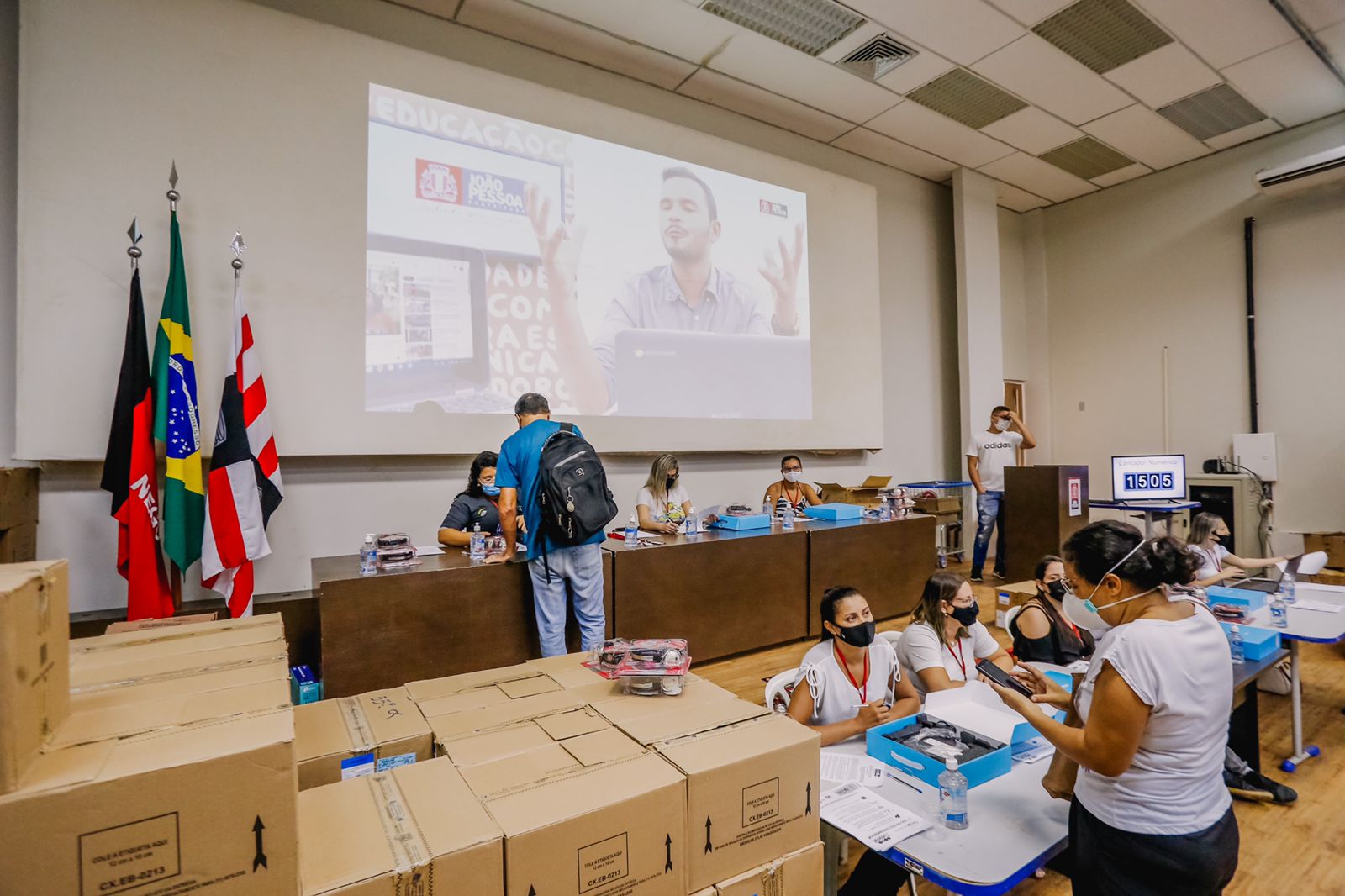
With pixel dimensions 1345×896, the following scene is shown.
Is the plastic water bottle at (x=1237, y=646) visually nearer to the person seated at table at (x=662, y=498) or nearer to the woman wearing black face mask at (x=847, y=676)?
the woman wearing black face mask at (x=847, y=676)

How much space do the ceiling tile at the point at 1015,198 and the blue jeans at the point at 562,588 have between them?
6.27m

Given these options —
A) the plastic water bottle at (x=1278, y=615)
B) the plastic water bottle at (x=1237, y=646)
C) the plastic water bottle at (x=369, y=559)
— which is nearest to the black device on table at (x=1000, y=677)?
the plastic water bottle at (x=1237, y=646)

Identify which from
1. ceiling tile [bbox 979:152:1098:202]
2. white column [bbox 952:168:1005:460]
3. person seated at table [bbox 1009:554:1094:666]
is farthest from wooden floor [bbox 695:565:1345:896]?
ceiling tile [bbox 979:152:1098:202]

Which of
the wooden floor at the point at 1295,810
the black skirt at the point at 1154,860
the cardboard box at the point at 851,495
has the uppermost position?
A: the cardboard box at the point at 851,495

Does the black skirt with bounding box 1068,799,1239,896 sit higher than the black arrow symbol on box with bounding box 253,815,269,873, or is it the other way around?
the black arrow symbol on box with bounding box 253,815,269,873

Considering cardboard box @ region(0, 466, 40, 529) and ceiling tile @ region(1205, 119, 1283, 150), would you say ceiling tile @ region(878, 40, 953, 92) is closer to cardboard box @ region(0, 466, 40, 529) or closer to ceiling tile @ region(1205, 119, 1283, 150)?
ceiling tile @ region(1205, 119, 1283, 150)

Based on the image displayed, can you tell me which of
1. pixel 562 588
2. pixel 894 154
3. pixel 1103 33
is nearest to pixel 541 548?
pixel 562 588

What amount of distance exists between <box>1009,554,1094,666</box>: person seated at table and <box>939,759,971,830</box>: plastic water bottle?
1.52m

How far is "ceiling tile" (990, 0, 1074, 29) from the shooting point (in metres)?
3.99

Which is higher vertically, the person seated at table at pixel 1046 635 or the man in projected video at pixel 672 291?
the man in projected video at pixel 672 291

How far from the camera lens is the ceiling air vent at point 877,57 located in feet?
14.5

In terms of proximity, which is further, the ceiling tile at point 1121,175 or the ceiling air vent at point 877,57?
the ceiling tile at point 1121,175

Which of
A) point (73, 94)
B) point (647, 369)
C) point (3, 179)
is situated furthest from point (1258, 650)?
point (3, 179)

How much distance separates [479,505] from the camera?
349 cm
